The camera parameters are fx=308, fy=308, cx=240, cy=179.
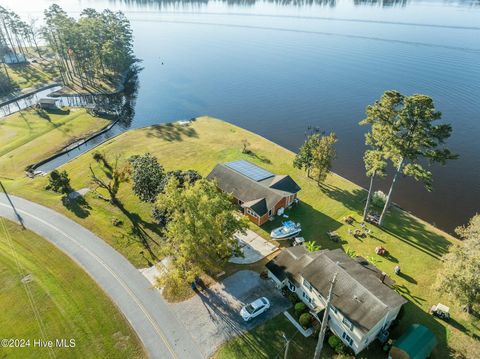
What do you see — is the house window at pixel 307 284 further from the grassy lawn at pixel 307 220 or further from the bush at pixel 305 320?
the grassy lawn at pixel 307 220

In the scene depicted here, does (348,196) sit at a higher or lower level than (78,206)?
higher

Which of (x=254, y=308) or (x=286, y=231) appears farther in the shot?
Result: (x=286, y=231)

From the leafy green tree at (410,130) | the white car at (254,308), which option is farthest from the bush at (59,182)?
the leafy green tree at (410,130)

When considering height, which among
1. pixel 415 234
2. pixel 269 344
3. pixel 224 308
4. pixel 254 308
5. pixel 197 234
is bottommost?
pixel 224 308

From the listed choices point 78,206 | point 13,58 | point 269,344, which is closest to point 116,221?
point 78,206

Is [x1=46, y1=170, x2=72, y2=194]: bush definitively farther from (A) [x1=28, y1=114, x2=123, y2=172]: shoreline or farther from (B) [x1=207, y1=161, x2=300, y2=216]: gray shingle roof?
(B) [x1=207, y1=161, x2=300, y2=216]: gray shingle roof

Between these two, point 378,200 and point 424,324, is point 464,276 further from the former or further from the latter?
point 378,200

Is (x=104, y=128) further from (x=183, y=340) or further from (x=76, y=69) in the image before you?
(x=183, y=340)

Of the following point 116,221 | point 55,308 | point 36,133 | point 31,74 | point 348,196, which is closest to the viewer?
point 55,308
